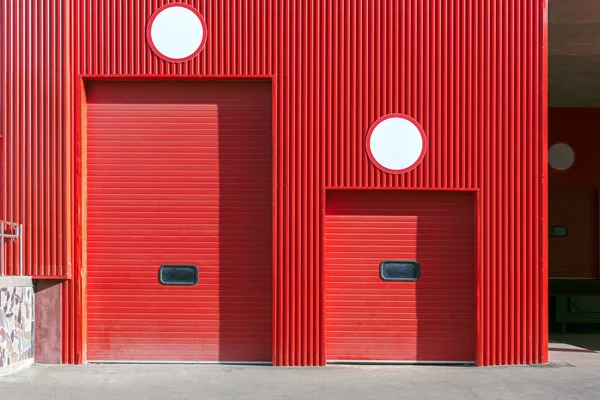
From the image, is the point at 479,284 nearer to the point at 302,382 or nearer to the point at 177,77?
the point at 302,382

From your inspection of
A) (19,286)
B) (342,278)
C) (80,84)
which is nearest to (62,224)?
(19,286)

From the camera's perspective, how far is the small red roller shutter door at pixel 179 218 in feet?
38.2

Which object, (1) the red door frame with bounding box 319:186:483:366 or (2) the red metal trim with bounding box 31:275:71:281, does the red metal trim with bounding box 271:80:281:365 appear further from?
(2) the red metal trim with bounding box 31:275:71:281

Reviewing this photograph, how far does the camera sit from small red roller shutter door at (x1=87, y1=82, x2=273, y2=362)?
11.6 meters

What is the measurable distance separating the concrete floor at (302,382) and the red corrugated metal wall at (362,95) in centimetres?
67

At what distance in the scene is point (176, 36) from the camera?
38.0 feet

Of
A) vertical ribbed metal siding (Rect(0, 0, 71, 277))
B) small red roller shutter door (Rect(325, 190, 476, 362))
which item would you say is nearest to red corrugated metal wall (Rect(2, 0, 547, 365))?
vertical ribbed metal siding (Rect(0, 0, 71, 277))

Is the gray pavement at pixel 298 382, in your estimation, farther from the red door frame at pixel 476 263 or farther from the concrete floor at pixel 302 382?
the red door frame at pixel 476 263

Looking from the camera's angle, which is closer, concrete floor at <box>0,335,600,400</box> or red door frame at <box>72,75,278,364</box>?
concrete floor at <box>0,335,600,400</box>

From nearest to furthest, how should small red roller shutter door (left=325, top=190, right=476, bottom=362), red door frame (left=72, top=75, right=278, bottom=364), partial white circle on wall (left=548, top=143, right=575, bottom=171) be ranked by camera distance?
red door frame (left=72, top=75, right=278, bottom=364), small red roller shutter door (left=325, top=190, right=476, bottom=362), partial white circle on wall (left=548, top=143, right=575, bottom=171)

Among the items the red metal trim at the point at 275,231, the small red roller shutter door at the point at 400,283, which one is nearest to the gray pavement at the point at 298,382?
the small red roller shutter door at the point at 400,283

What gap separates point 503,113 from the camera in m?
11.7

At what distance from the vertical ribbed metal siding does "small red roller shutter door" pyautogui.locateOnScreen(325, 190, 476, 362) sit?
12.8 feet

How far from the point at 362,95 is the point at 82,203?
171 inches
